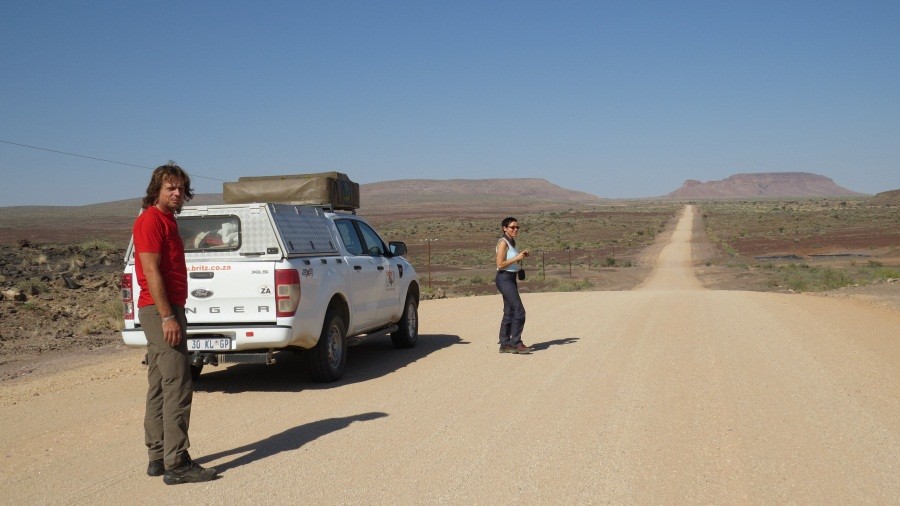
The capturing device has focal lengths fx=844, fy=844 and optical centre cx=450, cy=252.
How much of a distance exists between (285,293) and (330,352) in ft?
3.97

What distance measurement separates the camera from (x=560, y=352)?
11.2 metres

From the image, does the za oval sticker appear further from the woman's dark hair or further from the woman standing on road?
the woman standing on road

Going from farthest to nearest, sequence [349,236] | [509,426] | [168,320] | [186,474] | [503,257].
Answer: [503,257] < [349,236] < [509,426] < [186,474] < [168,320]

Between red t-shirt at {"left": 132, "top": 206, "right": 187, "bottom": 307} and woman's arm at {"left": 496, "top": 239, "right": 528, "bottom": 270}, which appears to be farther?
woman's arm at {"left": 496, "top": 239, "right": 528, "bottom": 270}

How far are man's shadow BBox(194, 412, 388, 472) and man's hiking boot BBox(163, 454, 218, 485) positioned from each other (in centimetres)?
26

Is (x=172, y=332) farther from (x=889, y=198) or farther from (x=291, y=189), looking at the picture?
(x=889, y=198)

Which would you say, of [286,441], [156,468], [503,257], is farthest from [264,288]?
[503,257]

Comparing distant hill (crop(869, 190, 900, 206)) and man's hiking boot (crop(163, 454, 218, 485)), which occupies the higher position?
distant hill (crop(869, 190, 900, 206))

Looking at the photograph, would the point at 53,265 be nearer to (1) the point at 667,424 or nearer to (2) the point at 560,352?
(2) the point at 560,352

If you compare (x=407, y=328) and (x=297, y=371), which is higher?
(x=407, y=328)

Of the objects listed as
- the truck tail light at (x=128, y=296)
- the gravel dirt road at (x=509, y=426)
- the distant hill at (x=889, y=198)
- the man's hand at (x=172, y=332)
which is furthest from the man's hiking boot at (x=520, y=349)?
→ the distant hill at (x=889, y=198)

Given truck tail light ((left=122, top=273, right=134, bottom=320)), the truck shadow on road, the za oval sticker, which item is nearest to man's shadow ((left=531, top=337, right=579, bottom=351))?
the truck shadow on road

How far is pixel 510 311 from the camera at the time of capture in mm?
11273

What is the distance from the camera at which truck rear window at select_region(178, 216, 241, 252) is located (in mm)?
9000
